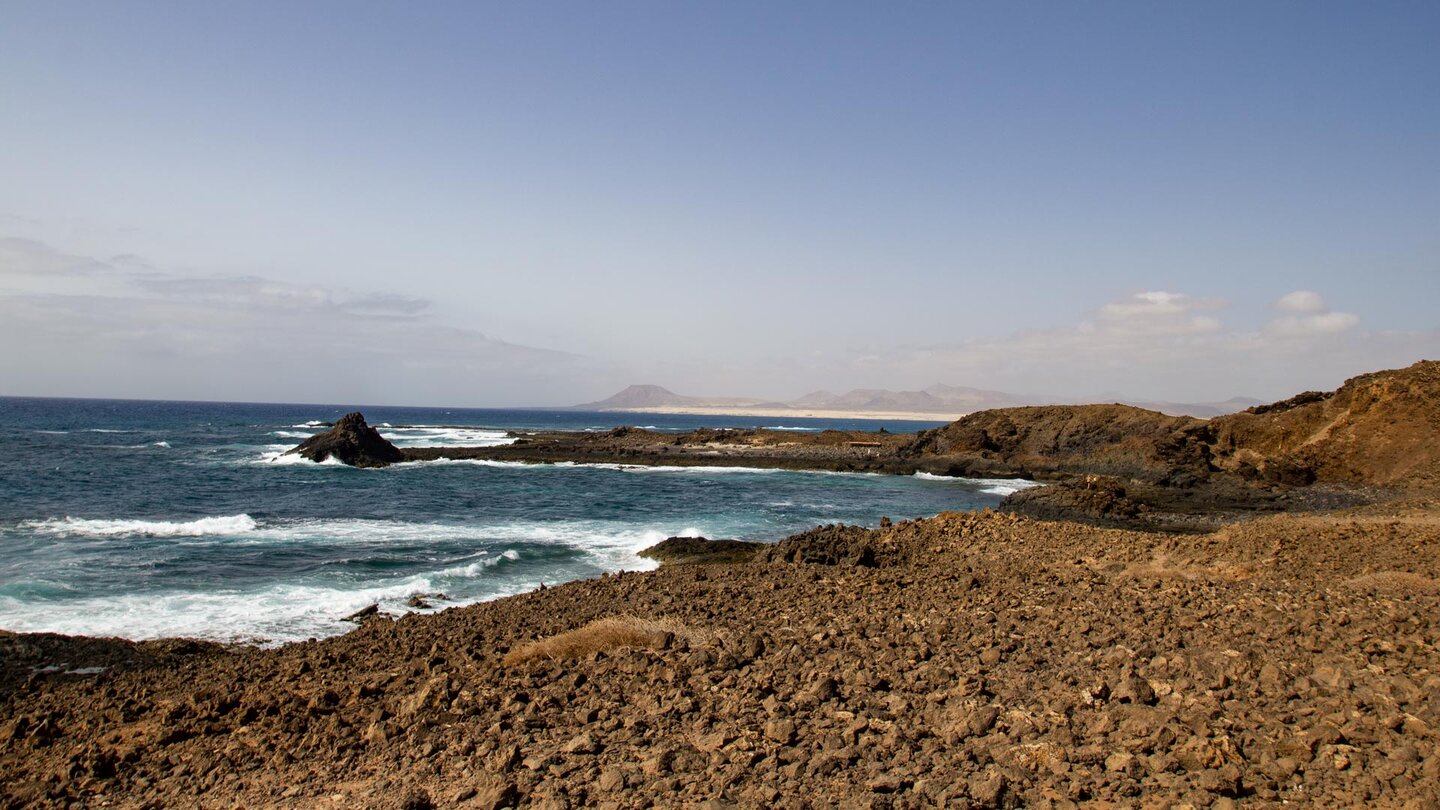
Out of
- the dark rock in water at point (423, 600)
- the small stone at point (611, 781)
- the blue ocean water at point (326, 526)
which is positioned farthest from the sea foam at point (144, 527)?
the small stone at point (611, 781)

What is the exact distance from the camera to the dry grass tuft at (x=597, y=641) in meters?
8.41

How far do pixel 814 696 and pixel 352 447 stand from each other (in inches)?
1792

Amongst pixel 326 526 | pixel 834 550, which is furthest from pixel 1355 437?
pixel 326 526

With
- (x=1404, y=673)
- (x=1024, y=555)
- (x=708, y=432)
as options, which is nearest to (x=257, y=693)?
(x=1404, y=673)

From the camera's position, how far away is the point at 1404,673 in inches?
246

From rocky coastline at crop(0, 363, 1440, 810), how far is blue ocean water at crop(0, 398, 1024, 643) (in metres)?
3.14

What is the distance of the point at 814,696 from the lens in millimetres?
6449

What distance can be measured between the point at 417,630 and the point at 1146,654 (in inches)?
350

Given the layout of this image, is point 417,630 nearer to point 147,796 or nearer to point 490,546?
point 147,796

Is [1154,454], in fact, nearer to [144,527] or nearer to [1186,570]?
[1186,570]

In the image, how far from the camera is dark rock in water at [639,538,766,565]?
18.3 m

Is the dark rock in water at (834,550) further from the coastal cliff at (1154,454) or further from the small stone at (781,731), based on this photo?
the coastal cliff at (1154,454)

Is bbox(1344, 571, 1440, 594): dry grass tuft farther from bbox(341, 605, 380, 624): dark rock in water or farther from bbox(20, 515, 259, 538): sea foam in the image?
bbox(20, 515, 259, 538): sea foam

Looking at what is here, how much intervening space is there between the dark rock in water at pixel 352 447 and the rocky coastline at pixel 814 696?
36172mm
